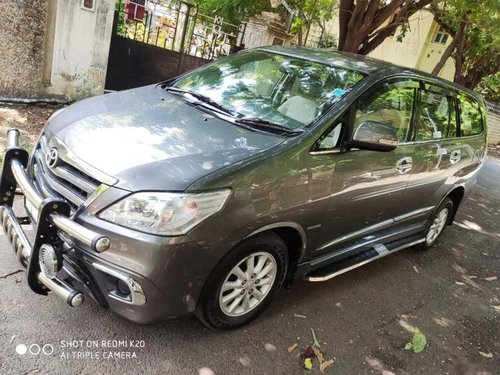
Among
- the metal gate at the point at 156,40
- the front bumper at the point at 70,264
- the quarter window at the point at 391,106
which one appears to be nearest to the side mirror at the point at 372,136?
the quarter window at the point at 391,106

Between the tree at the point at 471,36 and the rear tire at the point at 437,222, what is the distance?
10.7ft

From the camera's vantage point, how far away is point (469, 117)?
5.00m

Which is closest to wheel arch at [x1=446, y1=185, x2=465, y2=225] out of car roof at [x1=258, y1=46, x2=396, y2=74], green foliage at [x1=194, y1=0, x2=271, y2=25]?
car roof at [x1=258, y1=46, x2=396, y2=74]

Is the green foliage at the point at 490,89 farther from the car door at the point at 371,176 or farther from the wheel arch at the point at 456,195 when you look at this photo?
the car door at the point at 371,176

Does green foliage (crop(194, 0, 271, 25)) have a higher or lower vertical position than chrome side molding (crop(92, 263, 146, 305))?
higher

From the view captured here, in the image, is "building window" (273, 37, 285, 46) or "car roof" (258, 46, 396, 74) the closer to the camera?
"car roof" (258, 46, 396, 74)

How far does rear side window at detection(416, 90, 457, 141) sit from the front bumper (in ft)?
9.33

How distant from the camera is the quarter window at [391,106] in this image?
133 inches

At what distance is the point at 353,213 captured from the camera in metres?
3.39

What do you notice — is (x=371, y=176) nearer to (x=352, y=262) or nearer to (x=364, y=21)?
(x=352, y=262)

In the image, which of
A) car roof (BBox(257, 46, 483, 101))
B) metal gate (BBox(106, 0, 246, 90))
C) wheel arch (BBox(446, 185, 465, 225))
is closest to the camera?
car roof (BBox(257, 46, 483, 101))

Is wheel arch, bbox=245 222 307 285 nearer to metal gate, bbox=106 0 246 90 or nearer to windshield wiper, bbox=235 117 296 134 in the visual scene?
windshield wiper, bbox=235 117 296 134

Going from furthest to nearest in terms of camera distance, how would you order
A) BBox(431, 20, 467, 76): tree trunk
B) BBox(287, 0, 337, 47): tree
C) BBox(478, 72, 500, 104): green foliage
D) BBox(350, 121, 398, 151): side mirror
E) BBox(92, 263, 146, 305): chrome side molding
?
BBox(478, 72, 500, 104): green foliage, BBox(431, 20, 467, 76): tree trunk, BBox(287, 0, 337, 47): tree, BBox(350, 121, 398, 151): side mirror, BBox(92, 263, 146, 305): chrome side molding

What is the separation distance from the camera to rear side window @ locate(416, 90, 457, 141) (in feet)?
13.3
